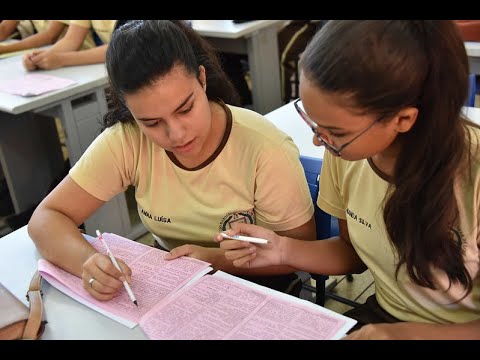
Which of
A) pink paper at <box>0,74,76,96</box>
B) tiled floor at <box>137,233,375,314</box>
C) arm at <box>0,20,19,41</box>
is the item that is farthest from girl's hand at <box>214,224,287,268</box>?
arm at <box>0,20,19,41</box>

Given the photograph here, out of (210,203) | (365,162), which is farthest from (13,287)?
(365,162)

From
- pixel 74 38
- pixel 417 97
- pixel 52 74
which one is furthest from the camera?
pixel 74 38

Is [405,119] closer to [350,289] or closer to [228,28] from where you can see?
[350,289]

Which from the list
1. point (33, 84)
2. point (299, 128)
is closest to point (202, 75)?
point (299, 128)

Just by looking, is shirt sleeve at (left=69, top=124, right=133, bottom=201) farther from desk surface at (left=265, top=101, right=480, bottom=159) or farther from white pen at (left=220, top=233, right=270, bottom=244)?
desk surface at (left=265, top=101, right=480, bottom=159)

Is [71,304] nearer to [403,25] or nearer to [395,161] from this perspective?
[395,161]

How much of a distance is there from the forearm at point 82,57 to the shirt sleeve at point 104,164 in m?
1.46

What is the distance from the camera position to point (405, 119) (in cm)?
92

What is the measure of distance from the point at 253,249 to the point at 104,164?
0.47 m

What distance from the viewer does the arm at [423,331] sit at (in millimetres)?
942

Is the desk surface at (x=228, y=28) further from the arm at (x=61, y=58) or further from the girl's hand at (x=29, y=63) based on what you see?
the girl's hand at (x=29, y=63)

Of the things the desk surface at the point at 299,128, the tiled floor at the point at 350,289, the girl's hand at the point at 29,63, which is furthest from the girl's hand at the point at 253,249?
the girl's hand at the point at 29,63

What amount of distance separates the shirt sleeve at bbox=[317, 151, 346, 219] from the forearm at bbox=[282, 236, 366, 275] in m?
0.08

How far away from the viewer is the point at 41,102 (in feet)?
7.58
